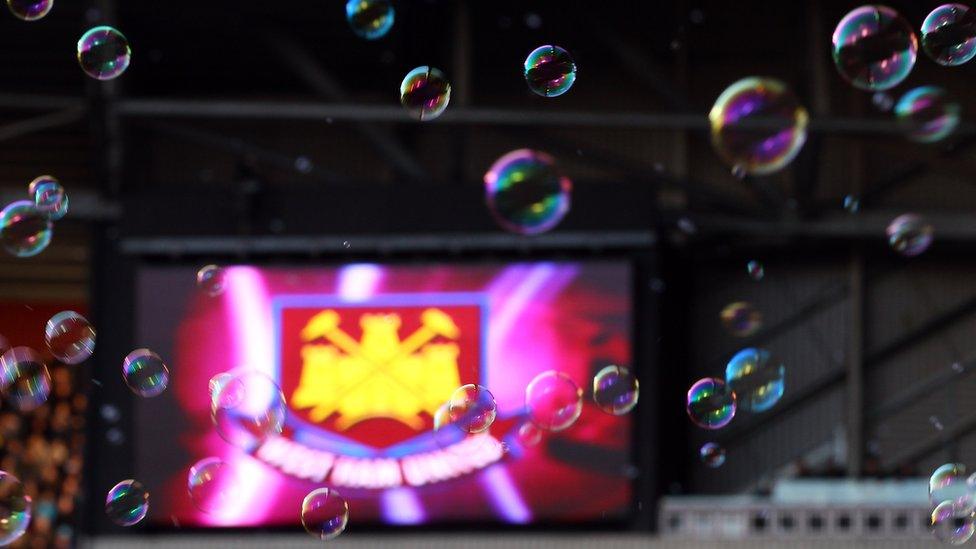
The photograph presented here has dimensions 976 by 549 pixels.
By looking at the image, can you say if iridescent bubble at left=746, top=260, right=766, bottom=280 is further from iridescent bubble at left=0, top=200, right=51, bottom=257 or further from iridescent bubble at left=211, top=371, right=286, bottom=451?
iridescent bubble at left=0, top=200, right=51, bottom=257

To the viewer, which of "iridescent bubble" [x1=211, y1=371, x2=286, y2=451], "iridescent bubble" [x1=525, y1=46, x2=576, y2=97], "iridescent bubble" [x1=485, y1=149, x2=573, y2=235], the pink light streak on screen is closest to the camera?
"iridescent bubble" [x1=485, y1=149, x2=573, y2=235]

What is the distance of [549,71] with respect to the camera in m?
6.03

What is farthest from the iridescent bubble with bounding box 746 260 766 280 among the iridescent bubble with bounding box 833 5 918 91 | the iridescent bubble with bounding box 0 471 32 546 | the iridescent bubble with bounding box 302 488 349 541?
the iridescent bubble with bounding box 0 471 32 546

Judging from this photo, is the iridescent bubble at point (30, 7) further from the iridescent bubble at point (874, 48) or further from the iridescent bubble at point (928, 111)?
the iridescent bubble at point (928, 111)

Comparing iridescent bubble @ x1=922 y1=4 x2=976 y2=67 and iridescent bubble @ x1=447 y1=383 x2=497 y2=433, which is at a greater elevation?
iridescent bubble @ x1=922 y1=4 x2=976 y2=67

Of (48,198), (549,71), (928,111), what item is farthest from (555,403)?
(48,198)

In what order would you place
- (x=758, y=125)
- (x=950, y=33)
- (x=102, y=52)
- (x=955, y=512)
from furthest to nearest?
(x=102, y=52)
(x=955, y=512)
(x=950, y=33)
(x=758, y=125)

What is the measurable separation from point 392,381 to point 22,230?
14.1ft

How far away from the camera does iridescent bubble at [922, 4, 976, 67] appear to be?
559 cm

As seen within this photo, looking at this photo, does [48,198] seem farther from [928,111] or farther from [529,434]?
[529,434]

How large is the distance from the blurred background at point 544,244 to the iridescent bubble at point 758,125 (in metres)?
4.75

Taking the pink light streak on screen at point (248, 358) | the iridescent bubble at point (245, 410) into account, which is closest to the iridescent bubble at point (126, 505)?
the iridescent bubble at point (245, 410)

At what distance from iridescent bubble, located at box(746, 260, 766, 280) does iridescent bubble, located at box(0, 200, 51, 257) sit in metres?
7.56

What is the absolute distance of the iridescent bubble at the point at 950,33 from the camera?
5.59 m
